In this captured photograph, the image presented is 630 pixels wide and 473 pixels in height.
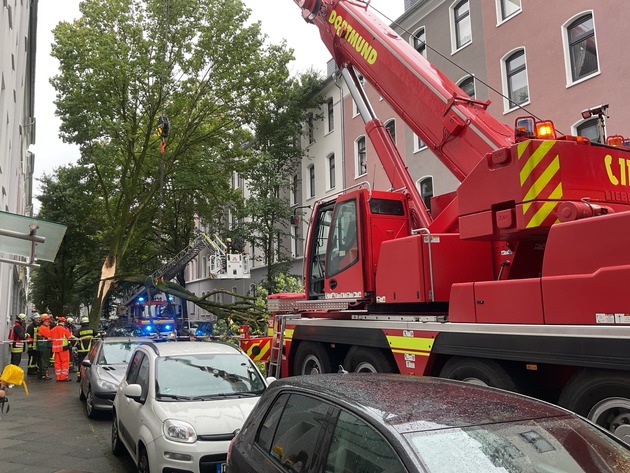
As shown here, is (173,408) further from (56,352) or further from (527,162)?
(56,352)

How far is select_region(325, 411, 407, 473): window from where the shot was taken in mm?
2299

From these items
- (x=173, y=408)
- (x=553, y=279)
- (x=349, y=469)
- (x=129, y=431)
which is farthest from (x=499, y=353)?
(x=129, y=431)

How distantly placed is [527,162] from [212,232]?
28.0 meters

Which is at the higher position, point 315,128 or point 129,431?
point 315,128

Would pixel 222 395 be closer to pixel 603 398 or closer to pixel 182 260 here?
pixel 603 398

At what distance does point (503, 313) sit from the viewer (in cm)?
466

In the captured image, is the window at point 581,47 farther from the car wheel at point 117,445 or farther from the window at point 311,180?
the window at point 311,180

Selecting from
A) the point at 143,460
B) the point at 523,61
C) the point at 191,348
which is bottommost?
the point at 143,460

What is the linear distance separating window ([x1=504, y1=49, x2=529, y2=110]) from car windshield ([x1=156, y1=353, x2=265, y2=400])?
1347 cm

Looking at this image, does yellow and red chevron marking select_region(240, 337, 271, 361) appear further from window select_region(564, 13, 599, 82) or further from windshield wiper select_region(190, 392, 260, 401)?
window select_region(564, 13, 599, 82)

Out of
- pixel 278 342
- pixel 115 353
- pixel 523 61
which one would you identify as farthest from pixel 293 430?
pixel 523 61

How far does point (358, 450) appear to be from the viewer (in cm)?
249

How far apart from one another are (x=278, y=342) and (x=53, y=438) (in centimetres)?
366

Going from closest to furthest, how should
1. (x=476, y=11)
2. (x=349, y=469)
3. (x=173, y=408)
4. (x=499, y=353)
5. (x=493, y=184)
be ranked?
(x=349, y=469), (x=499, y=353), (x=493, y=184), (x=173, y=408), (x=476, y=11)
